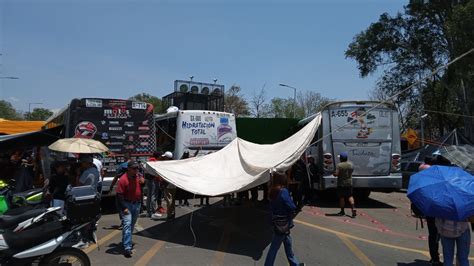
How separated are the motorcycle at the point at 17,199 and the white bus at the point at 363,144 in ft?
25.7

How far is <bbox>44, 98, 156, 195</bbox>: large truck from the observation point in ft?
→ 39.5

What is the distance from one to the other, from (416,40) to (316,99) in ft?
102

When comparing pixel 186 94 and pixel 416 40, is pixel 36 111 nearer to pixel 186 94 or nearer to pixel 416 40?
pixel 186 94

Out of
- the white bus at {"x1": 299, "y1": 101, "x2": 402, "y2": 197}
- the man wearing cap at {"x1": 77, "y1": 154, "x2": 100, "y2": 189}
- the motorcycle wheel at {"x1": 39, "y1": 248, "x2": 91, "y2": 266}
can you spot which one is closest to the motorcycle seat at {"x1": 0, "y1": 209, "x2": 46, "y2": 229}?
the motorcycle wheel at {"x1": 39, "y1": 248, "x2": 91, "y2": 266}

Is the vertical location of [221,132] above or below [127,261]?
above

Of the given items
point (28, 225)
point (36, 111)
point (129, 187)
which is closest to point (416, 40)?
point (129, 187)

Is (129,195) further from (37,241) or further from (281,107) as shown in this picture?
(281,107)

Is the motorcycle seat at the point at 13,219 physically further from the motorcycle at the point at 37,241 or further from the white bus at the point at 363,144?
the white bus at the point at 363,144

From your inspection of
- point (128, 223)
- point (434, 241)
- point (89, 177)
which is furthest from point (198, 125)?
point (434, 241)

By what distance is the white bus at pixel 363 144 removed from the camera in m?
13.2

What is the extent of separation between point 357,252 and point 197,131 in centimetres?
820

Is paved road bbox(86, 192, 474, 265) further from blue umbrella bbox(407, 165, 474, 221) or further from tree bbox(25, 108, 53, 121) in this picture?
tree bbox(25, 108, 53, 121)

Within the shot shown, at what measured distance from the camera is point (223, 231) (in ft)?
32.3

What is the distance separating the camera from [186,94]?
3020 cm
